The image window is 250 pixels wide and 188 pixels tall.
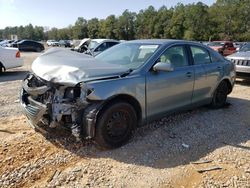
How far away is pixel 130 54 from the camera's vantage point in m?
4.71

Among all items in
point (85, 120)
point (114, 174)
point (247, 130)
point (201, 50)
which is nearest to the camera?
point (114, 174)

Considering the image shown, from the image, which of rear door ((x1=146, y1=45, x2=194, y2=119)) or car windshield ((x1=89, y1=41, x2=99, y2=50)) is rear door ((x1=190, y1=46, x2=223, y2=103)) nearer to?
rear door ((x1=146, y1=45, x2=194, y2=119))

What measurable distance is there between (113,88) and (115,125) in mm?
553

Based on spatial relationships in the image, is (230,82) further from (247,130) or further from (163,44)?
(163,44)

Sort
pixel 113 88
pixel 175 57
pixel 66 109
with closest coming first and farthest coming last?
pixel 66 109 < pixel 113 88 < pixel 175 57

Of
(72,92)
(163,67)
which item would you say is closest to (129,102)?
(163,67)

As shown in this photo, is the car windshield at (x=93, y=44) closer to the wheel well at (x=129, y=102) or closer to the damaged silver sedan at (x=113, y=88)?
the damaged silver sedan at (x=113, y=88)

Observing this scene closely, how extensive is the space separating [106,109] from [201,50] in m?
2.71

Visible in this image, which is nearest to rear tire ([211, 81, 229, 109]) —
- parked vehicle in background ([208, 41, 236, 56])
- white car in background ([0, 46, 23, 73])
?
white car in background ([0, 46, 23, 73])

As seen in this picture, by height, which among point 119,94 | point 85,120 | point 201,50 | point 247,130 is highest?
point 201,50

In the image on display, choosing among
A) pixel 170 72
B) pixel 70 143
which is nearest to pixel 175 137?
pixel 170 72

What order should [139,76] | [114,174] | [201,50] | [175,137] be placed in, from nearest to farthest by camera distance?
[114,174] → [139,76] → [175,137] → [201,50]

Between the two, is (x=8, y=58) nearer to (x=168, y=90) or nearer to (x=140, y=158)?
(x=168, y=90)

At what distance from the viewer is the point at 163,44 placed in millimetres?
4641
